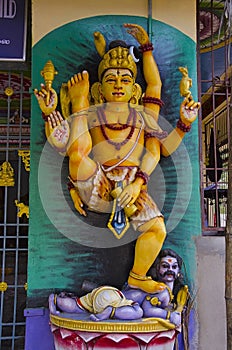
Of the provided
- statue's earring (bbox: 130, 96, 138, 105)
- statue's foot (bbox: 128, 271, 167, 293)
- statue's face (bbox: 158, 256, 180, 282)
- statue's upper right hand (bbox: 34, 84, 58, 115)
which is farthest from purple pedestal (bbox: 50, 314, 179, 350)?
statue's earring (bbox: 130, 96, 138, 105)

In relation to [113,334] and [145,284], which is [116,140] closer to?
[145,284]

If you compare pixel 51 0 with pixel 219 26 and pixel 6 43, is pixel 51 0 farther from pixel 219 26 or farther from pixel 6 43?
pixel 219 26

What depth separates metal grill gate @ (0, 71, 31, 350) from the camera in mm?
3986

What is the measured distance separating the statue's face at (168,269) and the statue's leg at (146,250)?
0.09 m

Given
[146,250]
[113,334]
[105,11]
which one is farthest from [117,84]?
[113,334]

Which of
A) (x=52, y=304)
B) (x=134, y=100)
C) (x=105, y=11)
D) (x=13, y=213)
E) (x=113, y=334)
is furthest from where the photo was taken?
(x=13, y=213)

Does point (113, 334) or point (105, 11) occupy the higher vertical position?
point (105, 11)

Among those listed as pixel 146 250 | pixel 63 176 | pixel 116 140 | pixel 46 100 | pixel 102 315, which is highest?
pixel 46 100

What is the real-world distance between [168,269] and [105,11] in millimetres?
2508

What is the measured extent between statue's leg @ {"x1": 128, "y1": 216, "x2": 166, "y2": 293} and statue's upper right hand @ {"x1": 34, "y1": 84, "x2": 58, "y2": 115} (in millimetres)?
1305

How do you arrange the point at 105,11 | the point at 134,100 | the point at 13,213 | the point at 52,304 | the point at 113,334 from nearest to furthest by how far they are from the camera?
the point at 113,334
the point at 52,304
the point at 134,100
the point at 105,11
the point at 13,213

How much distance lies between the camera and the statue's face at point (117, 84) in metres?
3.55

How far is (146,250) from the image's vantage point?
11.2 feet

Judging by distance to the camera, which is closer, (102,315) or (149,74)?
(102,315)
